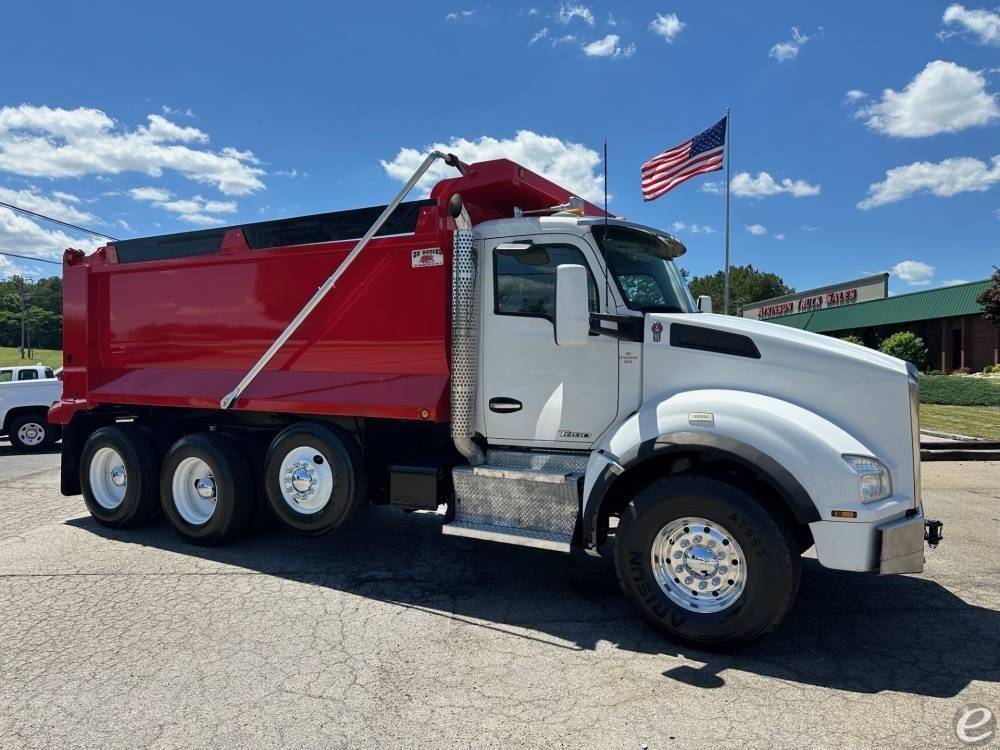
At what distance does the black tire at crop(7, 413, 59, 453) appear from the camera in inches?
513

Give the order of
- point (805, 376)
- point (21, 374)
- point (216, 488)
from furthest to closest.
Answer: point (21, 374)
point (216, 488)
point (805, 376)

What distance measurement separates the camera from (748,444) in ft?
12.0

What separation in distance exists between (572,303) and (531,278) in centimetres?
71

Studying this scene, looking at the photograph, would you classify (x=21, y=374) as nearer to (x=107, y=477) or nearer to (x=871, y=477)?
(x=107, y=477)

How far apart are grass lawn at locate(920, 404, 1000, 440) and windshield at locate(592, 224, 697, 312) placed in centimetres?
1054

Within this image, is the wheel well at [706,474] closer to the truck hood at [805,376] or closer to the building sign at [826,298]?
the truck hood at [805,376]

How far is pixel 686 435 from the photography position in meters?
3.81

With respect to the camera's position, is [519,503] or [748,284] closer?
[519,503]

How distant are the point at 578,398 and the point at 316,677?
2.38 metres

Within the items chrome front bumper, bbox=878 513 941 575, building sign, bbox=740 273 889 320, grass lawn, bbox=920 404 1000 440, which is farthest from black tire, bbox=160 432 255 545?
building sign, bbox=740 273 889 320

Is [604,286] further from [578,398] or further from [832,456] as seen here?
[832,456]

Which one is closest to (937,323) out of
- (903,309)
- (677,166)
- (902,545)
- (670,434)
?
(903,309)

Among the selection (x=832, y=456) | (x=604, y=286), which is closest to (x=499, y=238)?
(x=604, y=286)

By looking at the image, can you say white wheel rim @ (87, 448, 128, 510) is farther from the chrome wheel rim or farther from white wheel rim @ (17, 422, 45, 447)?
white wheel rim @ (17, 422, 45, 447)
